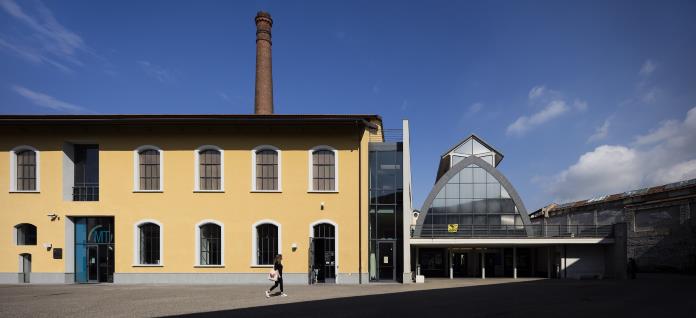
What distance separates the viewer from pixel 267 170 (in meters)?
20.7

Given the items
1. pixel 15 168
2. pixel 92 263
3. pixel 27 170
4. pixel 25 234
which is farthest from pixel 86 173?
pixel 92 263

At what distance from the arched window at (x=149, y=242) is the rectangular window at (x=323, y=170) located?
7.48m

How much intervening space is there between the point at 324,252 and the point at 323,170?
12.2 ft

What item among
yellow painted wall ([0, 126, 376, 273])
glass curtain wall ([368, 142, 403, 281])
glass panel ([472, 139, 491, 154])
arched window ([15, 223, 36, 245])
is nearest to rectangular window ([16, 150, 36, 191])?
yellow painted wall ([0, 126, 376, 273])

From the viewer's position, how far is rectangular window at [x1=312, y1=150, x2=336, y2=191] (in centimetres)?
2066

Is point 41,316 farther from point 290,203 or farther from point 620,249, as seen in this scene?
point 620,249

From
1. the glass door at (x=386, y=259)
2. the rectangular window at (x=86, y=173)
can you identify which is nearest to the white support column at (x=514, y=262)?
the glass door at (x=386, y=259)

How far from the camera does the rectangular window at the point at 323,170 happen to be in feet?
67.8

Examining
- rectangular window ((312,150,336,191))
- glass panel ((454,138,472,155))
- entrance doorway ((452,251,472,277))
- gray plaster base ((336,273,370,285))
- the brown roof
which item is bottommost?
entrance doorway ((452,251,472,277))

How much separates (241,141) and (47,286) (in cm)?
1015

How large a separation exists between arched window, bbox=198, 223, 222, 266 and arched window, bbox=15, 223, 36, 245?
25.4ft

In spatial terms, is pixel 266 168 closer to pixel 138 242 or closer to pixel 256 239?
pixel 256 239

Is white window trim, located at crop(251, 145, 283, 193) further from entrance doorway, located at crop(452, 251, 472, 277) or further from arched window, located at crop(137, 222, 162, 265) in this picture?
entrance doorway, located at crop(452, 251, 472, 277)

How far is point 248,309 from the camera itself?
12.3m
